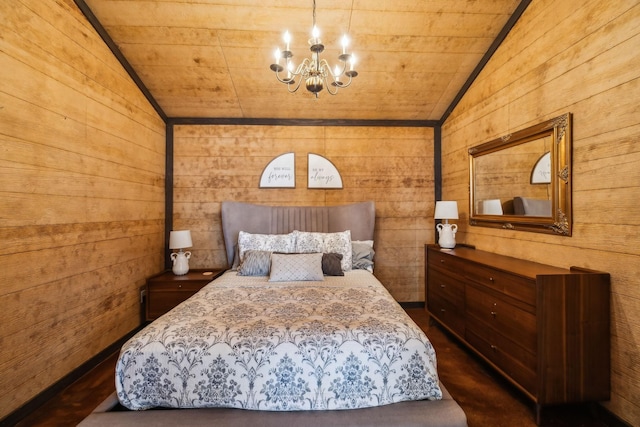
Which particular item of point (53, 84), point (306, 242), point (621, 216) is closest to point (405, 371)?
point (621, 216)

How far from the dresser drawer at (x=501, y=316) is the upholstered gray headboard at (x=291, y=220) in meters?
1.34

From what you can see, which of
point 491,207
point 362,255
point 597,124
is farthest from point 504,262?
point 362,255

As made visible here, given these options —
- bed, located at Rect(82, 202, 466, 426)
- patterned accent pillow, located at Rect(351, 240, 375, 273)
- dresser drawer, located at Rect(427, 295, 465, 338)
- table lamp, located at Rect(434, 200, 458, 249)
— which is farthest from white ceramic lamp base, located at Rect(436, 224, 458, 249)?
bed, located at Rect(82, 202, 466, 426)

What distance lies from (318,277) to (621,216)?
2025 mm

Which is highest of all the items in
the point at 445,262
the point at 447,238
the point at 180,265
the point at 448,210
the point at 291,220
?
the point at 448,210

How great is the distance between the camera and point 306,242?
121 inches

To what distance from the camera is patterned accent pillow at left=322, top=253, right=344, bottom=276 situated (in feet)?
9.05

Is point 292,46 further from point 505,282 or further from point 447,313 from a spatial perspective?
point 447,313

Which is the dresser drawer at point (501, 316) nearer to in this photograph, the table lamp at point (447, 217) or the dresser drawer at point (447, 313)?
the dresser drawer at point (447, 313)

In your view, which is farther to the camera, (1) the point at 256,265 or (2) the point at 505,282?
(1) the point at 256,265

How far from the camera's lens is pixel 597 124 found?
1.79m

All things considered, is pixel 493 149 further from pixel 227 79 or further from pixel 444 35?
pixel 227 79

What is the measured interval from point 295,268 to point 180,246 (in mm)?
1406

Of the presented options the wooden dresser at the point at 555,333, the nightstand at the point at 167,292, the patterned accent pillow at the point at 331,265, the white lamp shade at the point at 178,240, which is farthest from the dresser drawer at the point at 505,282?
the white lamp shade at the point at 178,240
